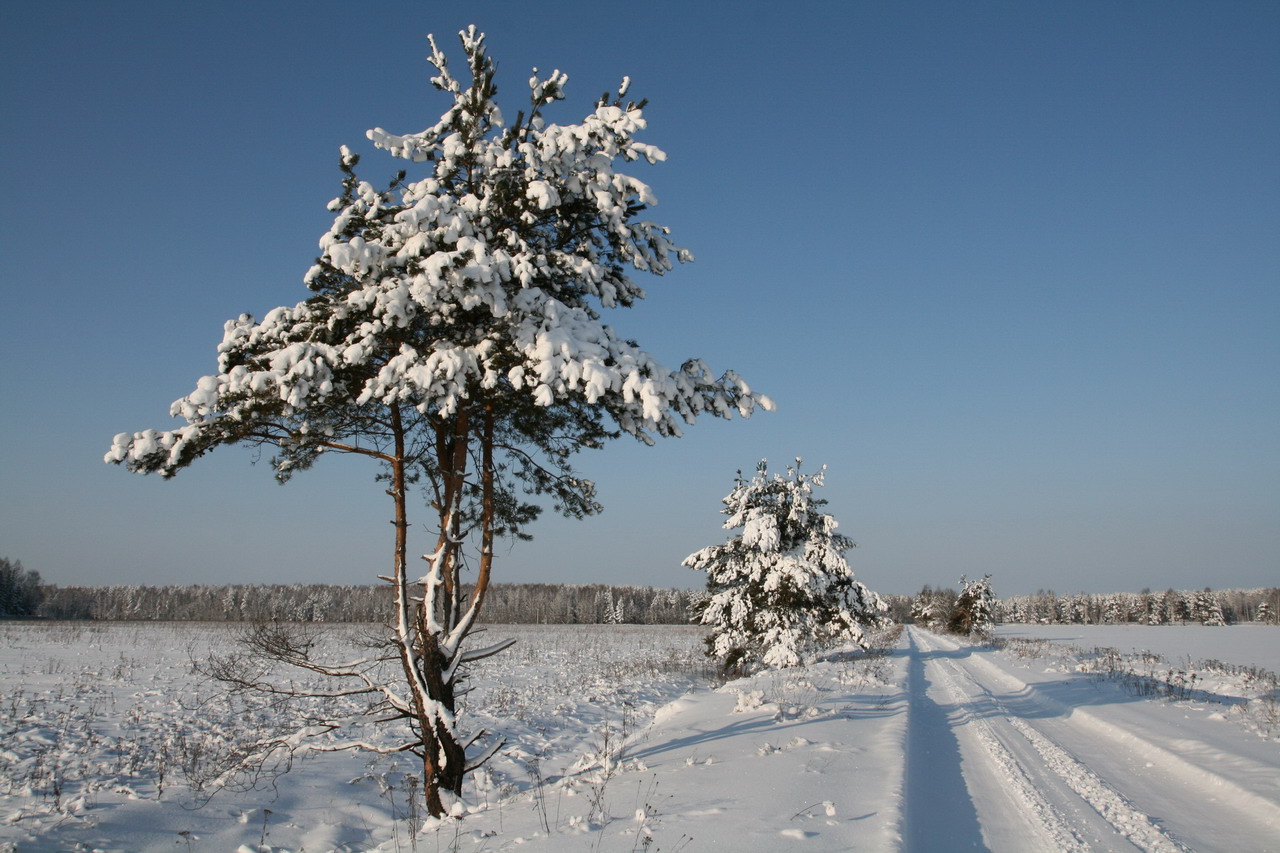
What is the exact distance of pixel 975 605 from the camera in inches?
2384

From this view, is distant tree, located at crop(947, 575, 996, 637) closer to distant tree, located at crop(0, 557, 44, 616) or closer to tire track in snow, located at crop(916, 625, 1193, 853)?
tire track in snow, located at crop(916, 625, 1193, 853)

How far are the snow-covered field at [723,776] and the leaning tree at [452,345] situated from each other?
1.83 meters

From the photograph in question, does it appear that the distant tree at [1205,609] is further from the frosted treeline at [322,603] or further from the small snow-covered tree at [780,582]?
the small snow-covered tree at [780,582]

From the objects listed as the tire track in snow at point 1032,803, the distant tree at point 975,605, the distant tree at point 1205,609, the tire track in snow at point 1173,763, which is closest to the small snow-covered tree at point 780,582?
the tire track in snow at point 1173,763

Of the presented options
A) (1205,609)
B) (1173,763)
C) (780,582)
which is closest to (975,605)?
(780,582)

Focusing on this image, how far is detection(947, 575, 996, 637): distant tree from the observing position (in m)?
60.8

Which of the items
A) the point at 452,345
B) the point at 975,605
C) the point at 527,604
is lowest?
the point at 527,604

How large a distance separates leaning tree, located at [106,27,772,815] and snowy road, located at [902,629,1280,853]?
4.71 m

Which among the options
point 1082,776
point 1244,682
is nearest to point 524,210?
point 1082,776

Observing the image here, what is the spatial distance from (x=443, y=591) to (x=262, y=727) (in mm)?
7671

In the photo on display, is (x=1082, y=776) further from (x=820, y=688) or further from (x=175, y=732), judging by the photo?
(x=175, y=732)

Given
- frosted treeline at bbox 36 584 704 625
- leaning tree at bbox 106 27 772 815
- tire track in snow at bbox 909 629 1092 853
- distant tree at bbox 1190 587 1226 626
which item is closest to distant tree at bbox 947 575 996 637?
tire track in snow at bbox 909 629 1092 853

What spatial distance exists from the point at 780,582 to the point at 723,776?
12.2m

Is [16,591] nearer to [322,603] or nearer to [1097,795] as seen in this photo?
[322,603]
